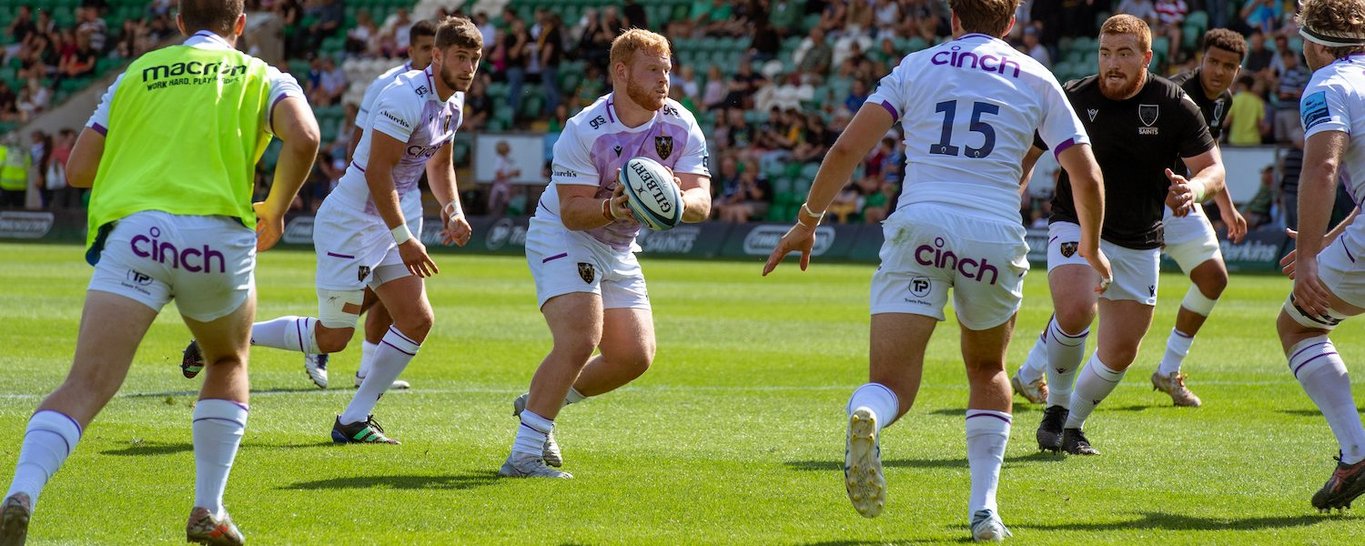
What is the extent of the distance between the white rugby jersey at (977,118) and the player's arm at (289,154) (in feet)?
6.47

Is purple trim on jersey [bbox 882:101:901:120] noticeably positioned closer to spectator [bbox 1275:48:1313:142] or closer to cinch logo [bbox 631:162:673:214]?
cinch logo [bbox 631:162:673:214]

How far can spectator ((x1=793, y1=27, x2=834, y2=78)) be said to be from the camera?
30.7 meters

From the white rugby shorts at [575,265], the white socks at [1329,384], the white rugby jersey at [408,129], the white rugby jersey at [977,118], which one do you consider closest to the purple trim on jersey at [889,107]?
the white rugby jersey at [977,118]

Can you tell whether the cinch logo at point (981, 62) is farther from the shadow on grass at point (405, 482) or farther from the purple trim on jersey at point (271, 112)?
the shadow on grass at point (405, 482)

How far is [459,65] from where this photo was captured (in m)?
8.23

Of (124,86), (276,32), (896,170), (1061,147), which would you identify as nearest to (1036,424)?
(1061,147)

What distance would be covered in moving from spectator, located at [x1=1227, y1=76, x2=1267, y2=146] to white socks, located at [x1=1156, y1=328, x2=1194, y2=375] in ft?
52.3

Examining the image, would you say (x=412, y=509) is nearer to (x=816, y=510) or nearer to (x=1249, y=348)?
(x=816, y=510)

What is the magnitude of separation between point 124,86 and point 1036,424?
18.7 feet

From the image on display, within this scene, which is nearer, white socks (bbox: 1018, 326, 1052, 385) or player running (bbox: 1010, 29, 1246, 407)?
player running (bbox: 1010, 29, 1246, 407)

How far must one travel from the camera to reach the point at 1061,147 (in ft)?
18.9

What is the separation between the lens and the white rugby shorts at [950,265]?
562 centimetres

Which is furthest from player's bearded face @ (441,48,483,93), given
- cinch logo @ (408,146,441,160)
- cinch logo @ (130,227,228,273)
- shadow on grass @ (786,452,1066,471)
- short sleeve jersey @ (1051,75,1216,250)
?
cinch logo @ (130,227,228,273)

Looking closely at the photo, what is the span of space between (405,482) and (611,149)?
1.70m
